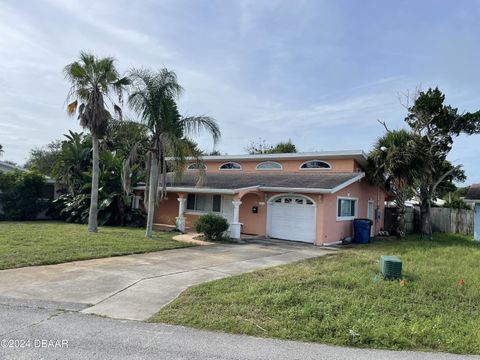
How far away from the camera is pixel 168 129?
49.5ft

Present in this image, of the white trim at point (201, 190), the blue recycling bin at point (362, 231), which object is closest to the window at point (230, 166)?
the white trim at point (201, 190)

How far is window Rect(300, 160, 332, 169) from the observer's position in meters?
20.1

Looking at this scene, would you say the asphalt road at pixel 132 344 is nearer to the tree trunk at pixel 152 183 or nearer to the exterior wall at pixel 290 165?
the tree trunk at pixel 152 183

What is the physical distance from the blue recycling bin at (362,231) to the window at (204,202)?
276 inches

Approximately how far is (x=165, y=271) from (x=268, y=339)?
476 centimetres

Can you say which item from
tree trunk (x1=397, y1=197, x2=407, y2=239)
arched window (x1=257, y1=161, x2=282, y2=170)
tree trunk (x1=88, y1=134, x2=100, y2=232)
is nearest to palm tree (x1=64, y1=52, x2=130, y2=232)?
tree trunk (x1=88, y1=134, x2=100, y2=232)

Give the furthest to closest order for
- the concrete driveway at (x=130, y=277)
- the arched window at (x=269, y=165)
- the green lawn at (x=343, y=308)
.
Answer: the arched window at (x=269, y=165)
the concrete driveway at (x=130, y=277)
the green lawn at (x=343, y=308)

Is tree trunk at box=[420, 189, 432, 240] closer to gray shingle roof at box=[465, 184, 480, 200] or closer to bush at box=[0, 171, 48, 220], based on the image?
gray shingle roof at box=[465, 184, 480, 200]

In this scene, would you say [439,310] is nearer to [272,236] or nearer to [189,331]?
[189,331]

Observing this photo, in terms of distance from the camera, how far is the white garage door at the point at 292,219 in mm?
16875

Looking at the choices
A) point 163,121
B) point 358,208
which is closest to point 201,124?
point 163,121

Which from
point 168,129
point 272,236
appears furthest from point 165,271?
point 272,236

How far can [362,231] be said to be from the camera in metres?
18.6

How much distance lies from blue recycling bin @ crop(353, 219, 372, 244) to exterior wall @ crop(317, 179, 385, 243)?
1.43 feet
